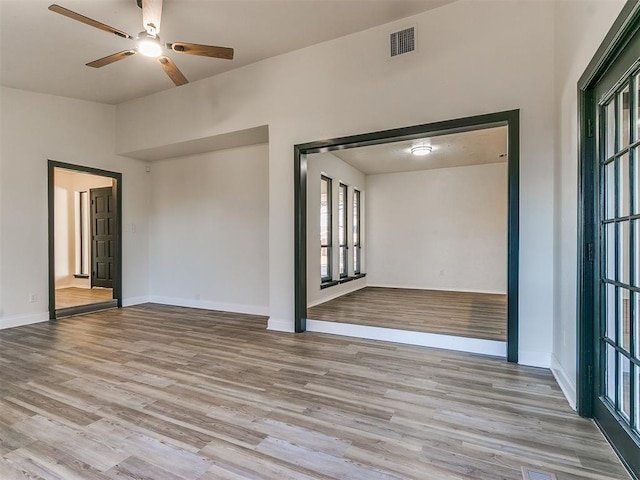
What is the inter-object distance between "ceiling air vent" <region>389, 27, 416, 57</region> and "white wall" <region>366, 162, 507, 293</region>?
446 centimetres

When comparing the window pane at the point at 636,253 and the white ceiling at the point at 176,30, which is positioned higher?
the white ceiling at the point at 176,30

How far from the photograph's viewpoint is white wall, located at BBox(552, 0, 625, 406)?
2.12 metres

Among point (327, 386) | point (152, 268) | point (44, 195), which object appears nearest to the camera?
point (327, 386)

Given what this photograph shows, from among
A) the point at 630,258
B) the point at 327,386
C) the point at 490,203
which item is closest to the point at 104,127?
the point at 327,386

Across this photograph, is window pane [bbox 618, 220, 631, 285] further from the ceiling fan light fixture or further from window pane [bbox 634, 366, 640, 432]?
the ceiling fan light fixture

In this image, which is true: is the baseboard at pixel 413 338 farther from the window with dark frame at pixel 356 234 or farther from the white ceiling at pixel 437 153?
the window with dark frame at pixel 356 234

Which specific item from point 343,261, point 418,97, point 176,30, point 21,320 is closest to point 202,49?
point 176,30

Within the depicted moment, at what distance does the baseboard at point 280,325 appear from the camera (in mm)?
4191

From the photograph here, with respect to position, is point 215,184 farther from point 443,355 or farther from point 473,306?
point 473,306

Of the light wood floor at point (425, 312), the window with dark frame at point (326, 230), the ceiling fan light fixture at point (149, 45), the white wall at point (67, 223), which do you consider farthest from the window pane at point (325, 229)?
the white wall at point (67, 223)

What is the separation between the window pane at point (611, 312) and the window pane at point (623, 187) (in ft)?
1.45

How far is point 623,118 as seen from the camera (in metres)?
1.75

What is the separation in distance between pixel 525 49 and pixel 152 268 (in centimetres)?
644

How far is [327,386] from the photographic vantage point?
8.58ft
